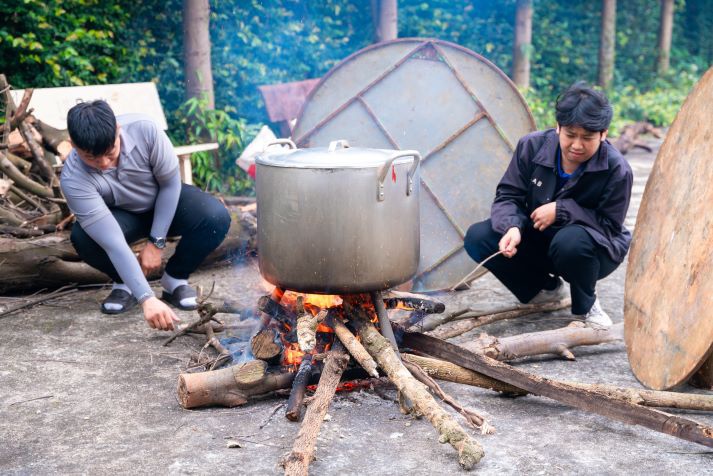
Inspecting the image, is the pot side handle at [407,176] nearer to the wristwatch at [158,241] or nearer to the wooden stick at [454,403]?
the wooden stick at [454,403]

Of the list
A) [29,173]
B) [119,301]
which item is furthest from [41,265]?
[29,173]

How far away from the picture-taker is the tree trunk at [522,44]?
36.8 ft

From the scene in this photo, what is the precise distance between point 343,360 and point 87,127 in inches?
64.9

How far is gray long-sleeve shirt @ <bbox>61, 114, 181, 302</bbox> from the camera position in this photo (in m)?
3.90

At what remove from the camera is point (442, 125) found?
4859mm

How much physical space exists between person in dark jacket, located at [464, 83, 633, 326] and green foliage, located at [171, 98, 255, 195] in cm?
408

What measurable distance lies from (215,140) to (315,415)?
5360mm

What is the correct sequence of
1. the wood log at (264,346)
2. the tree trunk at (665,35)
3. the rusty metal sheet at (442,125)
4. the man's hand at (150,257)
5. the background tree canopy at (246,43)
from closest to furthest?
1. the wood log at (264,346)
2. the man's hand at (150,257)
3. the rusty metal sheet at (442,125)
4. the background tree canopy at (246,43)
5. the tree trunk at (665,35)

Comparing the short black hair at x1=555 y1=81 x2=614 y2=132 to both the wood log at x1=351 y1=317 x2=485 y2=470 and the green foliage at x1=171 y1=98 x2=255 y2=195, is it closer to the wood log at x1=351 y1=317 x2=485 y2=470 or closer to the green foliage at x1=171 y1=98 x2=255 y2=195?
the wood log at x1=351 y1=317 x2=485 y2=470

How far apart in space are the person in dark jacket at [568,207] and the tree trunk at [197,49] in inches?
169

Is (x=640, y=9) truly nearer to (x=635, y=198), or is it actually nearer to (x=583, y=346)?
(x=635, y=198)

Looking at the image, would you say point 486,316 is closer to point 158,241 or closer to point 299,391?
point 299,391

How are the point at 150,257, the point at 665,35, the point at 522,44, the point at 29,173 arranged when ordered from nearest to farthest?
the point at 150,257 → the point at 29,173 → the point at 522,44 → the point at 665,35

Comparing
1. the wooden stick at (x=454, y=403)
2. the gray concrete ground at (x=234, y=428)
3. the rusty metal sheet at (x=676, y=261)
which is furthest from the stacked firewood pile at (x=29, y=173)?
the rusty metal sheet at (x=676, y=261)
